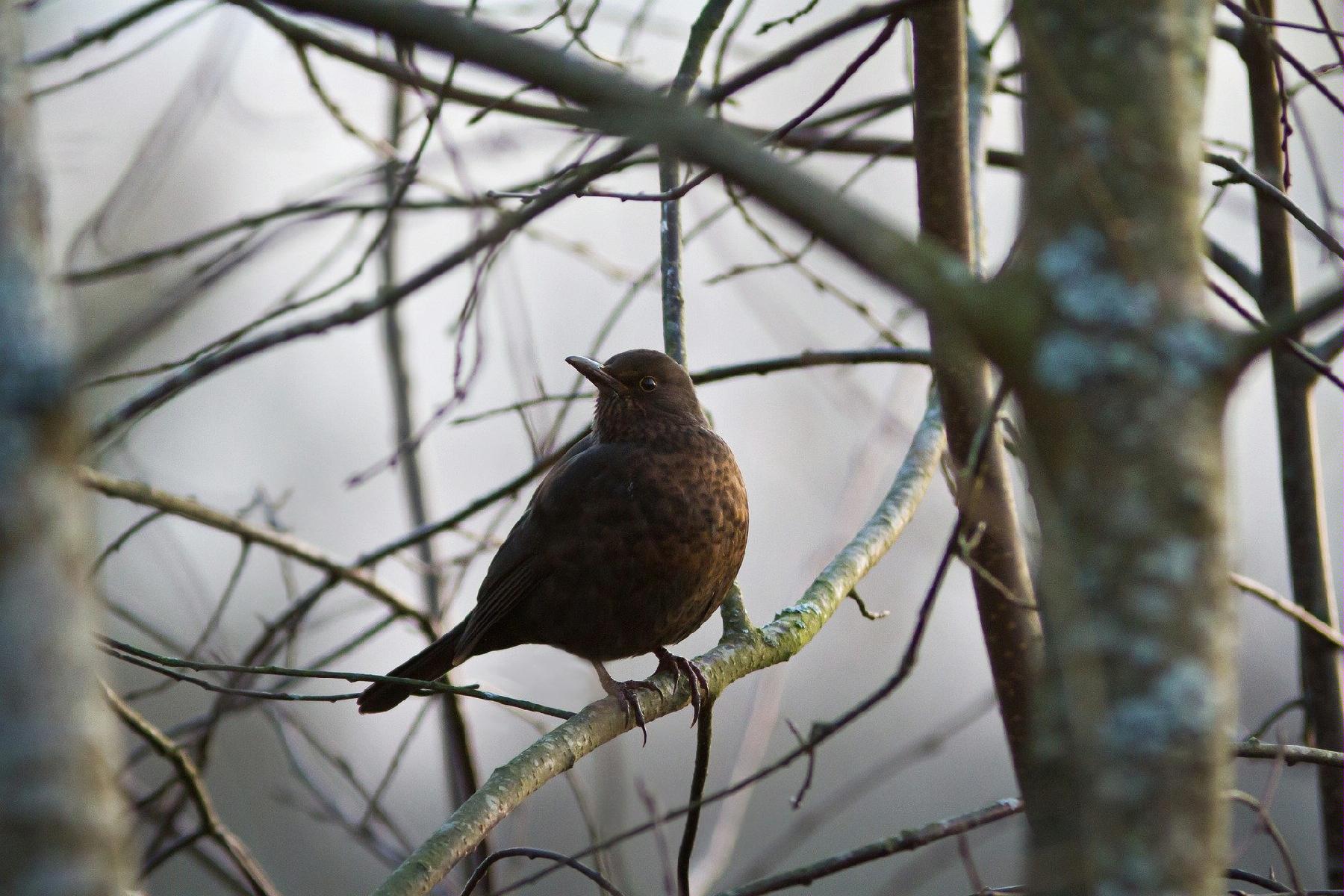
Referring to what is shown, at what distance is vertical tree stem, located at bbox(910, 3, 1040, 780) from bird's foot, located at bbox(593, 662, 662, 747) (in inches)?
35.9

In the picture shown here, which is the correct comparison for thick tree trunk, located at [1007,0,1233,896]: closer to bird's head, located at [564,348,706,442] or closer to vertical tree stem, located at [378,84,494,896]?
bird's head, located at [564,348,706,442]

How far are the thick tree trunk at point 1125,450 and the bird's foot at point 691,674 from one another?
1824 millimetres

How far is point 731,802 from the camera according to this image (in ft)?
11.0

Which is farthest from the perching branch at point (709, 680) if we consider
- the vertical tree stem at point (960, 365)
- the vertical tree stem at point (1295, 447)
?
the vertical tree stem at point (1295, 447)

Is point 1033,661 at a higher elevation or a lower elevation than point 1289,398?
lower

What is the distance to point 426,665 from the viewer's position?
168 inches

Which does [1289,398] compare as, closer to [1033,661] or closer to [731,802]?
[1033,661]

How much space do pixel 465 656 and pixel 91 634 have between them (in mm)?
3128

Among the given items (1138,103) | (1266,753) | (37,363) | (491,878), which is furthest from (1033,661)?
(37,363)

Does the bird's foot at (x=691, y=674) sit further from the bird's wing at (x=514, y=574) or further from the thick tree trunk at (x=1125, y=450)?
the thick tree trunk at (x=1125, y=450)

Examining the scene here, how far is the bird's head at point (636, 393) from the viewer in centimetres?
425

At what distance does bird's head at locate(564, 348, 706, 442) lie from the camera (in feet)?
13.9

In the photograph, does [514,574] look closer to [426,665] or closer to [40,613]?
[426,665]

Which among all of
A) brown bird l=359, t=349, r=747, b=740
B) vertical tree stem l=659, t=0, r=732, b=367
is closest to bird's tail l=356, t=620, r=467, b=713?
brown bird l=359, t=349, r=747, b=740
